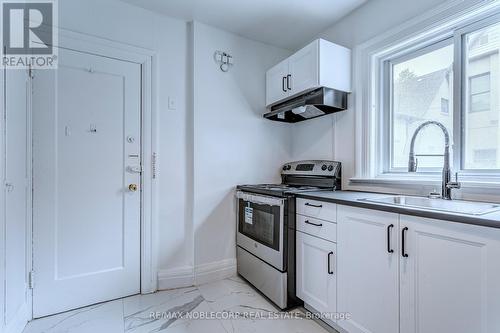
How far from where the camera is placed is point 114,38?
210cm

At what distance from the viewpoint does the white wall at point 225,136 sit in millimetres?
2414

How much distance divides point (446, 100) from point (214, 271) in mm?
2405

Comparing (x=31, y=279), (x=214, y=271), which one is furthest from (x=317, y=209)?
(x=31, y=279)

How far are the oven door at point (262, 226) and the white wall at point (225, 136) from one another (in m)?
0.19

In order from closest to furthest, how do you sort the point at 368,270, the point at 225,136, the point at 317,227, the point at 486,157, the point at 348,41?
the point at 368,270, the point at 486,157, the point at 317,227, the point at 348,41, the point at 225,136

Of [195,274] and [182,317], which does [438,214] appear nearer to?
[182,317]

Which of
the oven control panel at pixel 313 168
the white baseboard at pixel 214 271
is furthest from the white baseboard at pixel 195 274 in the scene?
the oven control panel at pixel 313 168

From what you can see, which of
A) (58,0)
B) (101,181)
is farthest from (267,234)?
(58,0)

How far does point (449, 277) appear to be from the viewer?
107cm

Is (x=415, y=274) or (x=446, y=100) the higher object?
(x=446, y=100)

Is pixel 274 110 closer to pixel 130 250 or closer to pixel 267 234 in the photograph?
pixel 267 234

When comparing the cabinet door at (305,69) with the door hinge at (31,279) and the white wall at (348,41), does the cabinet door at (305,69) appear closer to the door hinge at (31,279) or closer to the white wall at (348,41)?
the white wall at (348,41)

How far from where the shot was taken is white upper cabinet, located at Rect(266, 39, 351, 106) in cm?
209

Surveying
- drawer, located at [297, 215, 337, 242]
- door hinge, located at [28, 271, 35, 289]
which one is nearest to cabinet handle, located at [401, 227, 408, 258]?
drawer, located at [297, 215, 337, 242]
